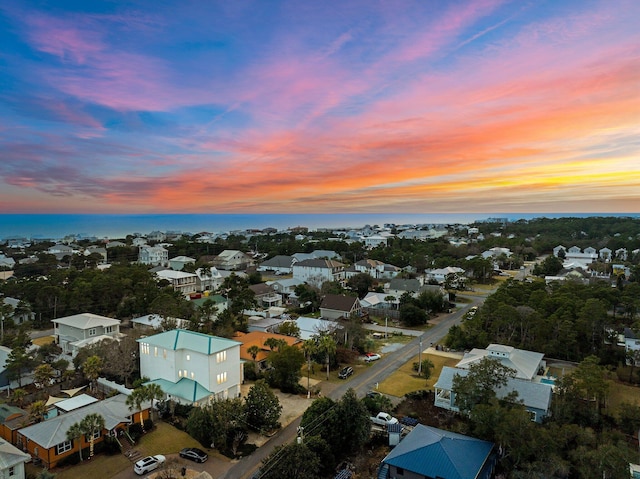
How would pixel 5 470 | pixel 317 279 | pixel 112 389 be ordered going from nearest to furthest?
pixel 5 470, pixel 112 389, pixel 317 279

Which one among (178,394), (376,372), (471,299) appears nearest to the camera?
(178,394)

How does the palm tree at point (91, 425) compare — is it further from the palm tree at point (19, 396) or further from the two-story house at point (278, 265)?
the two-story house at point (278, 265)

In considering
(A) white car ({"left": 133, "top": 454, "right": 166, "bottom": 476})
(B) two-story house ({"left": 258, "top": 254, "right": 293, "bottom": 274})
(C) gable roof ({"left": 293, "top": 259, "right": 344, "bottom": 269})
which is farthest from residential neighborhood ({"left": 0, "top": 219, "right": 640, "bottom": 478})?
(B) two-story house ({"left": 258, "top": 254, "right": 293, "bottom": 274})

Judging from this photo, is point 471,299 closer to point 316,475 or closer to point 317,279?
point 317,279

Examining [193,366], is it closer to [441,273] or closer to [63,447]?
[63,447]

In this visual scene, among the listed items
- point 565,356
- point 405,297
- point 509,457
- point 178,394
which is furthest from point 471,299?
point 178,394

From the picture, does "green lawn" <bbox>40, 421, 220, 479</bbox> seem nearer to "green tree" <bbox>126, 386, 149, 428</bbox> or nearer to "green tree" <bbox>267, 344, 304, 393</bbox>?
"green tree" <bbox>126, 386, 149, 428</bbox>
